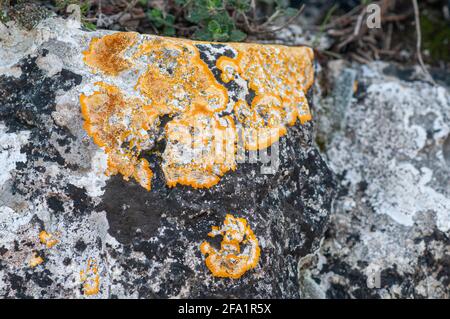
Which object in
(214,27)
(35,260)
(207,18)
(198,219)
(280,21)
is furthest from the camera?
(280,21)

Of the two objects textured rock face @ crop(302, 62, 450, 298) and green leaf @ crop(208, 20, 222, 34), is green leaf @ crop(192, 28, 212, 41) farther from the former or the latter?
textured rock face @ crop(302, 62, 450, 298)

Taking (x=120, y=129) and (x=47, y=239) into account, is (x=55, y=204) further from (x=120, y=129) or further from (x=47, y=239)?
(x=120, y=129)

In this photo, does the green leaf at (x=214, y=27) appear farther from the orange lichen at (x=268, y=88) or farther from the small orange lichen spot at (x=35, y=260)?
the small orange lichen spot at (x=35, y=260)

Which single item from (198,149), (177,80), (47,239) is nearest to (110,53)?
(177,80)

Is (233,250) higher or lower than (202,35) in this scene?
lower

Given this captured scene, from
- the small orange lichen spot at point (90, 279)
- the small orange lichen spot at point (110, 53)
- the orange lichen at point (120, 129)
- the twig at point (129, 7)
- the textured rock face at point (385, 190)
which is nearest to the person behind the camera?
the small orange lichen spot at point (90, 279)

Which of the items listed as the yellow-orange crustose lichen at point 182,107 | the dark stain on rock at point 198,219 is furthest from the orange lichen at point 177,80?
the dark stain on rock at point 198,219
